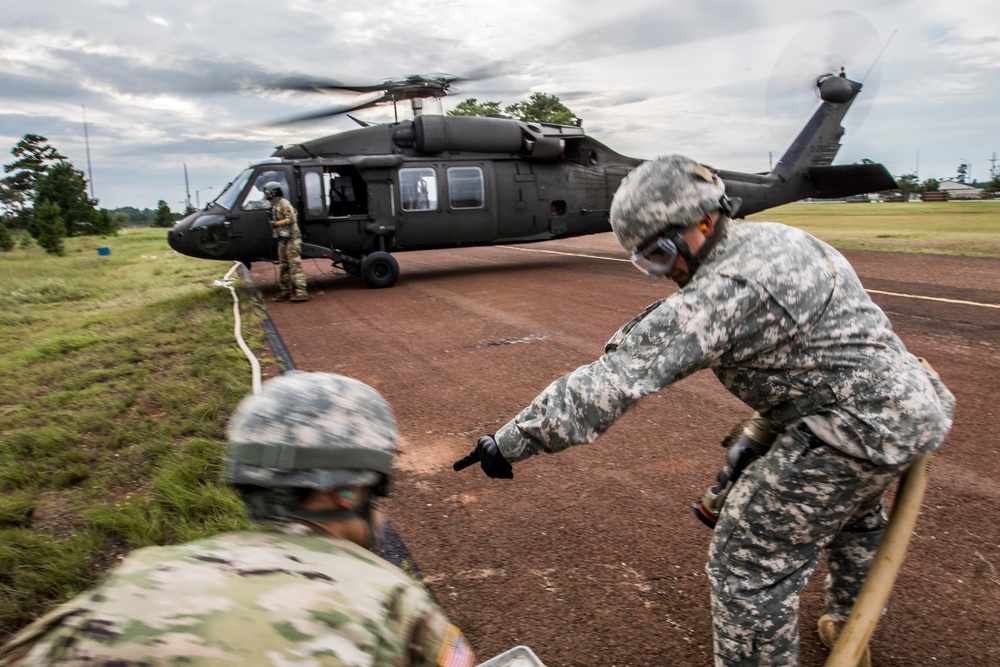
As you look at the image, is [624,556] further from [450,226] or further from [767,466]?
[450,226]

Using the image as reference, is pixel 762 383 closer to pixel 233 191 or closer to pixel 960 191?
pixel 233 191

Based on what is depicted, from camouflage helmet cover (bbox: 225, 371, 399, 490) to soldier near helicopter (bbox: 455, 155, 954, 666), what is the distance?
782mm

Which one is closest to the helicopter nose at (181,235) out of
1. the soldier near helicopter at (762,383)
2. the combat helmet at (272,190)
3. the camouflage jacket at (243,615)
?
the combat helmet at (272,190)

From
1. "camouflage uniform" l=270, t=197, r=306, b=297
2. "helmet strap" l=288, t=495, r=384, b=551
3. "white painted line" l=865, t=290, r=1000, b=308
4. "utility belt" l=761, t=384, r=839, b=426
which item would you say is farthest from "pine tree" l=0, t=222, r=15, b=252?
"utility belt" l=761, t=384, r=839, b=426

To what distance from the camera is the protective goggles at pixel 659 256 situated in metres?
2.40

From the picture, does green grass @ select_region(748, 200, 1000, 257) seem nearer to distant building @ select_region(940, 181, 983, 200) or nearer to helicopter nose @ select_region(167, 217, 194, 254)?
helicopter nose @ select_region(167, 217, 194, 254)

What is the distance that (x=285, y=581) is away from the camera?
131cm

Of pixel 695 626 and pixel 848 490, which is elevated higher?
pixel 848 490

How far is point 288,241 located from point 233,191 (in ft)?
5.68

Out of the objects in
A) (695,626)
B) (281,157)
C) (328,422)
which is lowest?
(695,626)

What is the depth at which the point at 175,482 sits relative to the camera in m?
4.43

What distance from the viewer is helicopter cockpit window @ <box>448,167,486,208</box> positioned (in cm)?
1470

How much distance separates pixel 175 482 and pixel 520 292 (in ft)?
28.9

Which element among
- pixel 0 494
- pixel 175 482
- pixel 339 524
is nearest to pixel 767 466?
pixel 339 524
